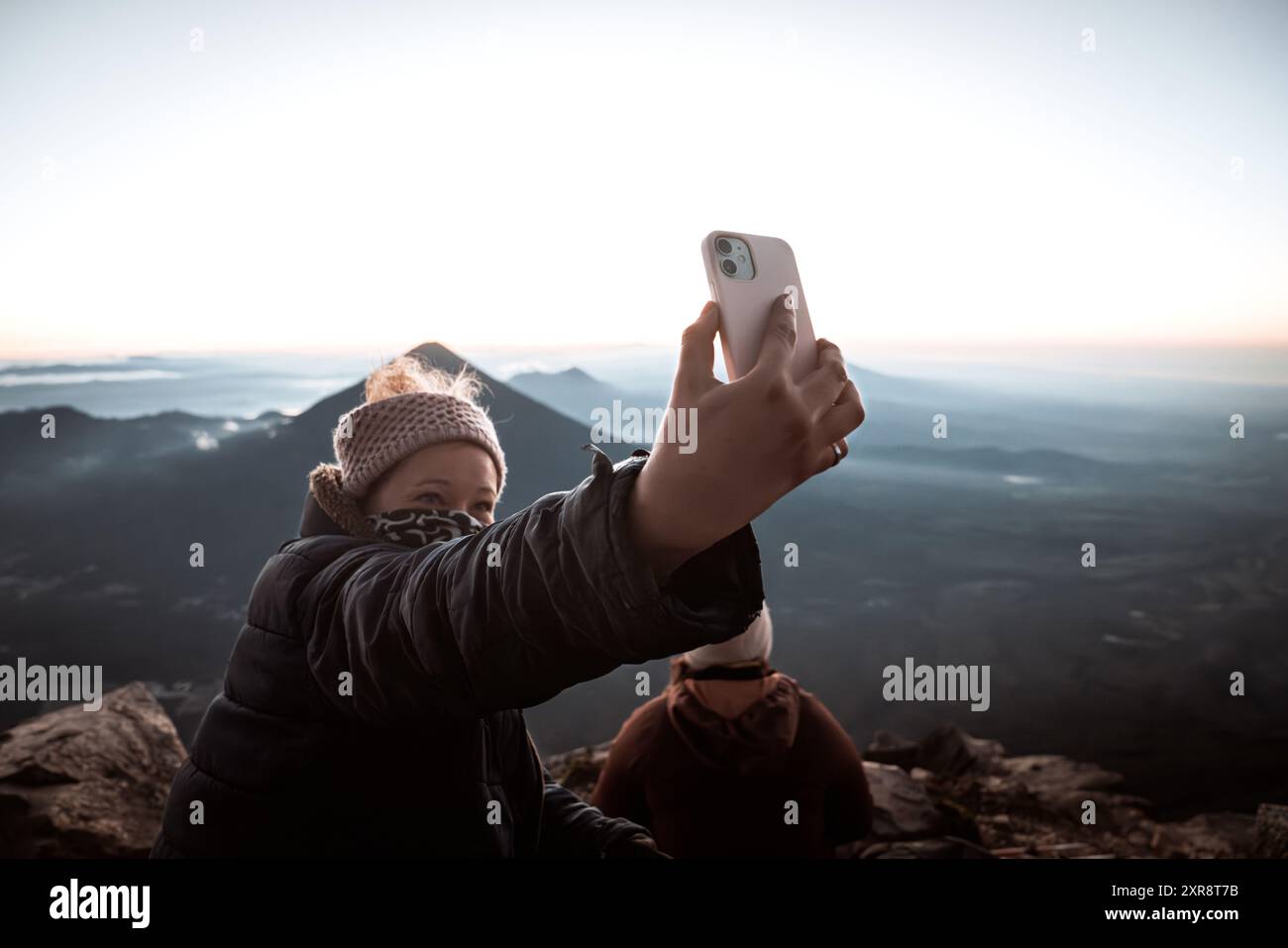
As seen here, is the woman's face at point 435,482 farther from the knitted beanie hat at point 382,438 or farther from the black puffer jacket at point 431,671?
the black puffer jacket at point 431,671

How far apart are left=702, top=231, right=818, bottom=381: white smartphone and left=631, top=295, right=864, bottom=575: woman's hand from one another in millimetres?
15

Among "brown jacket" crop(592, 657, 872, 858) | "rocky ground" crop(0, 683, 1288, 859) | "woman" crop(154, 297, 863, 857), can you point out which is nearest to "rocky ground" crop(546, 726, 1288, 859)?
"rocky ground" crop(0, 683, 1288, 859)

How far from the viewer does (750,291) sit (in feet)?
2.01

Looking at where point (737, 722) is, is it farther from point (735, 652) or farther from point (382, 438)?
point (382, 438)

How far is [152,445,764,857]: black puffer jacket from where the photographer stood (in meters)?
0.58

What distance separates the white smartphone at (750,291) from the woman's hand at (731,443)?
0.01m

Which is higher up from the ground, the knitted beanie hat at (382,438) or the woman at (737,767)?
the knitted beanie hat at (382,438)

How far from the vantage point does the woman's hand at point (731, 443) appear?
518 mm

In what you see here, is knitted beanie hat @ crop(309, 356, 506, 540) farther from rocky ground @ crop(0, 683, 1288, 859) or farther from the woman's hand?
rocky ground @ crop(0, 683, 1288, 859)

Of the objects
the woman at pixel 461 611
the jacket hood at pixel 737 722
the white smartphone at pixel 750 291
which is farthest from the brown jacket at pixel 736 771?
the white smartphone at pixel 750 291

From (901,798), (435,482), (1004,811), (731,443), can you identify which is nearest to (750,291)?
(731,443)

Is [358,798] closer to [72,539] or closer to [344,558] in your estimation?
[344,558]
